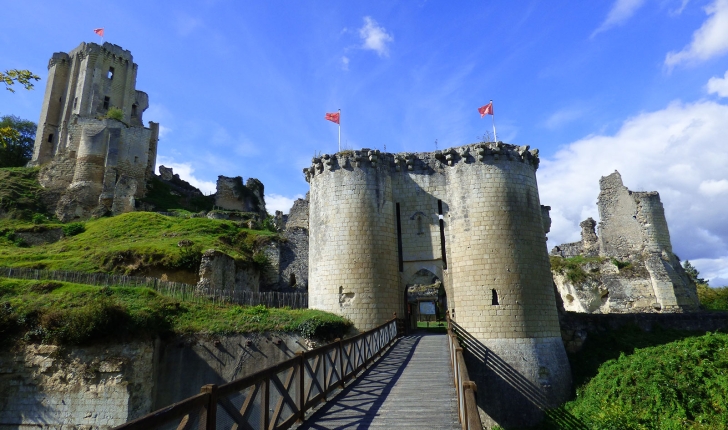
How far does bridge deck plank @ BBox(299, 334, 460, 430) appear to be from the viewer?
656cm

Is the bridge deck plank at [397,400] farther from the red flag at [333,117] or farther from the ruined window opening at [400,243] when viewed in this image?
the red flag at [333,117]

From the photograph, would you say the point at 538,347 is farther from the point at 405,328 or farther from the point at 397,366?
the point at 397,366

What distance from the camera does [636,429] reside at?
12.7 m

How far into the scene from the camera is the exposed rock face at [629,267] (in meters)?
27.0

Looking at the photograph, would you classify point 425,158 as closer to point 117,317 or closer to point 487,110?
point 487,110

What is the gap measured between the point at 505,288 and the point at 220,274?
1517 centimetres

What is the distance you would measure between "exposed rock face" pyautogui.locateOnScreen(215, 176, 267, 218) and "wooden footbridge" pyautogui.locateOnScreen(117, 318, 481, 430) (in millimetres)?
40509

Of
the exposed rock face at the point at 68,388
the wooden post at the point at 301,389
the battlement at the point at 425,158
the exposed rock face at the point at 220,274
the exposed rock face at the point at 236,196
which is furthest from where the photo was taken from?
the exposed rock face at the point at 236,196

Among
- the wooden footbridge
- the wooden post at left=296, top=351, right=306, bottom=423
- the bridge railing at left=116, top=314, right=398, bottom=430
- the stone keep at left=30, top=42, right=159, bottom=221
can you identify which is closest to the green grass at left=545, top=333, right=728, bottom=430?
the wooden footbridge

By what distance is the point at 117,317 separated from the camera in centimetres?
1436

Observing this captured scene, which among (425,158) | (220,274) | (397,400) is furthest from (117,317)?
(425,158)

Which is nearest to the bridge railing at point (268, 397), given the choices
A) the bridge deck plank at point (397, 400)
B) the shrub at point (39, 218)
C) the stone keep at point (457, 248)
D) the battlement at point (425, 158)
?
the bridge deck plank at point (397, 400)

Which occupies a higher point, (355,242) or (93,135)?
(93,135)

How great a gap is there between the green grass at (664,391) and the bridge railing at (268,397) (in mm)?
9634
